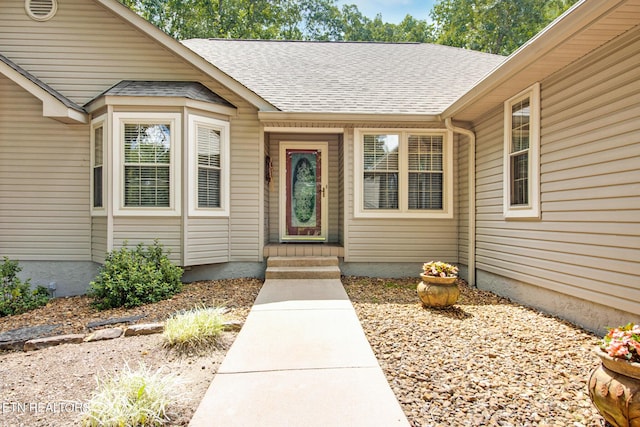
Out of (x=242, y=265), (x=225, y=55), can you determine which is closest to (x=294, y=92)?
(x=225, y=55)

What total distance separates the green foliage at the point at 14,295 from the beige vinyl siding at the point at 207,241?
222 centimetres

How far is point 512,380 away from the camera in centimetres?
259

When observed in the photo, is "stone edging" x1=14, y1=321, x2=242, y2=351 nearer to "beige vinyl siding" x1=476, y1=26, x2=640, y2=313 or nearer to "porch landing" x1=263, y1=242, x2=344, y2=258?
"porch landing" x1=263, y1=242, x2=344, y2=258

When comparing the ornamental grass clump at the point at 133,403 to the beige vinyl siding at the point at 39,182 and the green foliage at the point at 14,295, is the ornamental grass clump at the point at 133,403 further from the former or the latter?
the beige vinyl siding at the point at 39,182

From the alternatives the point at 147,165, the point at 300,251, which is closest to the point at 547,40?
the point at 300,251

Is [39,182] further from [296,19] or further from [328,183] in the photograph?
[296,19]

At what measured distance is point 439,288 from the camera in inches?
170

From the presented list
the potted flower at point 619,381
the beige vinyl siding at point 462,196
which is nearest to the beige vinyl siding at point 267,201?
the beige vinyl siding at point 462,196

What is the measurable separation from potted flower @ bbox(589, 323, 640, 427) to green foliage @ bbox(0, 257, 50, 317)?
21.5 feet

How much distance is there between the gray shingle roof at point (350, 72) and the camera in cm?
630

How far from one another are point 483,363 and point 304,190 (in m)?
5.18

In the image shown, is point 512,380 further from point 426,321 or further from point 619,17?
point 619,17

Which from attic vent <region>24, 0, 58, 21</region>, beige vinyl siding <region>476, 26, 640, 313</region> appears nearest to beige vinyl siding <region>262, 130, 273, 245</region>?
attic vent <region>24, 0, 58, 21</region>

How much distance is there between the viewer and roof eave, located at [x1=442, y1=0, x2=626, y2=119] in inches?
113
